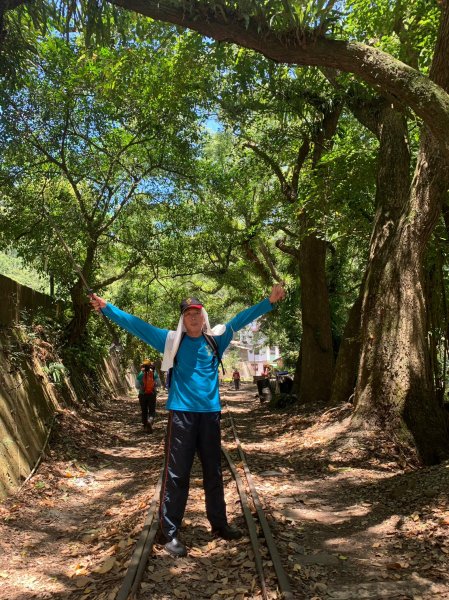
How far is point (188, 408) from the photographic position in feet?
15.6

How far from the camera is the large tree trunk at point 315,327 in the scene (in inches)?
634

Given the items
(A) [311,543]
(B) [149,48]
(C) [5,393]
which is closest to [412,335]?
(A) [311,543]

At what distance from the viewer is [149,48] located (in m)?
12.1

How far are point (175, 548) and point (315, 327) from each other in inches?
478

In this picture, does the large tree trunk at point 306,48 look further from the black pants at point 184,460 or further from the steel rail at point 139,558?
the steel rail at point 139,558

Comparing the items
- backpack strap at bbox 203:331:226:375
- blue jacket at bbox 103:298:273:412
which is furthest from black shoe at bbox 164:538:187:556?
backpack strap at bbox 203:331:226:375

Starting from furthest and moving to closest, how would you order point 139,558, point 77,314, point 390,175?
1. point 77,314
2. point 390,175
3. point 139,558

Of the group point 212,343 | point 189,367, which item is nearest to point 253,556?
point 189,367

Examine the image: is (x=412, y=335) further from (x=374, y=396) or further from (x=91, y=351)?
(x=91, y=351)

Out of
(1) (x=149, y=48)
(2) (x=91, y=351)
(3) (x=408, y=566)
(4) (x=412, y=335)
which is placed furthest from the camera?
(2) (x=91, y=351)

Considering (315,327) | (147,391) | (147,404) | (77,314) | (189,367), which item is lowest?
(147,404)

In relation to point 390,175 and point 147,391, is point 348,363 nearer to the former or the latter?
point 390,175

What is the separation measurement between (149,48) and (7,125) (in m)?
3.75

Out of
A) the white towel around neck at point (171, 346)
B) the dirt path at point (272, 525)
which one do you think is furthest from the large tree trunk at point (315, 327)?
the white towel around neck at point (171, 346)
